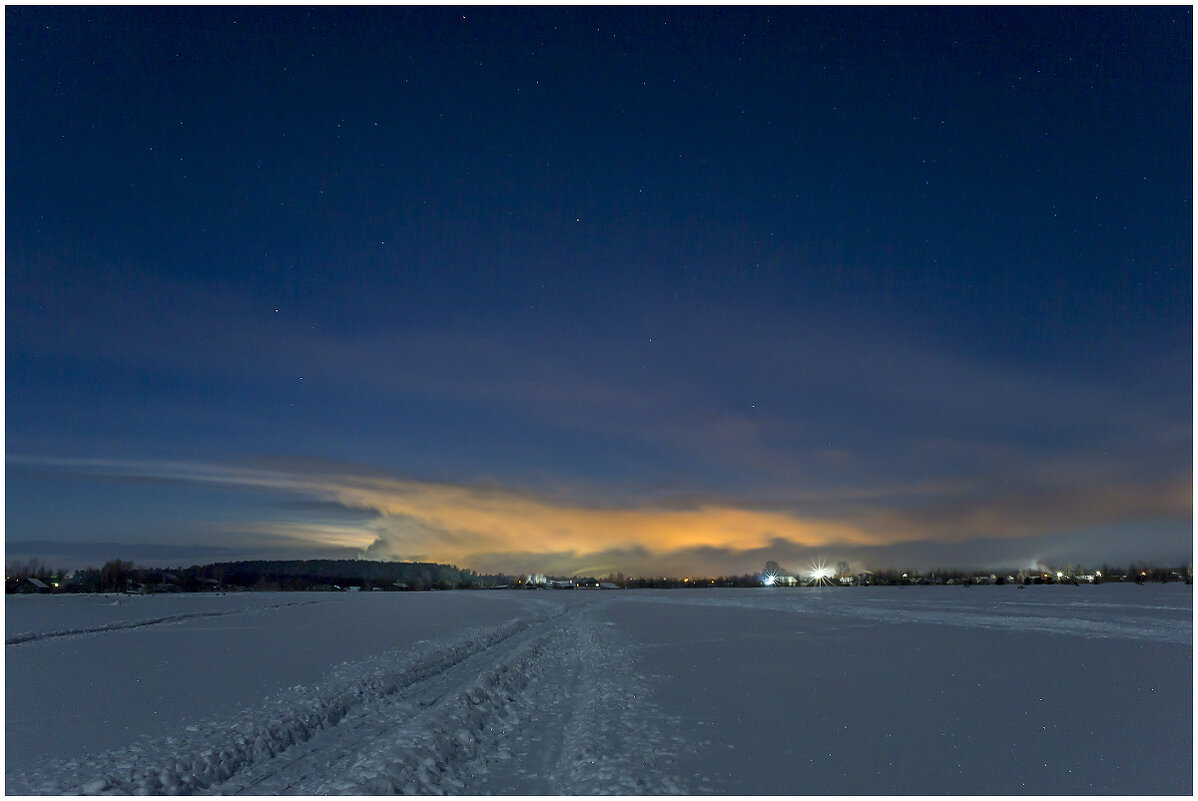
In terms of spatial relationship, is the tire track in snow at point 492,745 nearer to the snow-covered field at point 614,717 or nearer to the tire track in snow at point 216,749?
the snow-covered field at point 614,717

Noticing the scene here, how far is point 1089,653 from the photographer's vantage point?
21094 mm

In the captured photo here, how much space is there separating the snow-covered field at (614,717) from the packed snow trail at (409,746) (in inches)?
2.0

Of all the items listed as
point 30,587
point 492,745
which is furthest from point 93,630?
point 30,587

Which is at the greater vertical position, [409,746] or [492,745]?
[409,746]

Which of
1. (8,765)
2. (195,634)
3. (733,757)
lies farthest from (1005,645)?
(195,634)

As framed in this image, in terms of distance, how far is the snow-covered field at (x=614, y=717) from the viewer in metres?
9.95

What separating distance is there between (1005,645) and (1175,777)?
49.7 feet

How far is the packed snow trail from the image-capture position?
9.88 metres

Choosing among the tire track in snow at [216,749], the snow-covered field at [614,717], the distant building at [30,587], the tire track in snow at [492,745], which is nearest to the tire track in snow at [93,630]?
the snow-covered field at [614,717]

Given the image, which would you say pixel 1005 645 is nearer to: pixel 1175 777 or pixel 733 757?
pixel 1175 777

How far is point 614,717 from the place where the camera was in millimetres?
13258

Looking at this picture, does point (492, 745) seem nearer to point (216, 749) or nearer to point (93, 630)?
point (216, 749)

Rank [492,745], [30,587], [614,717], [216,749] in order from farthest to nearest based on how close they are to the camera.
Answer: [30,587], [614,717], [492,745], [216,749]

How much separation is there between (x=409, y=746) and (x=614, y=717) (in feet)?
12.4
